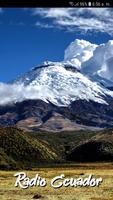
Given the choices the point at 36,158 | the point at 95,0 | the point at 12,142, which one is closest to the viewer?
the point at 95,0

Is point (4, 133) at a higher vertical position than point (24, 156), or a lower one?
higher

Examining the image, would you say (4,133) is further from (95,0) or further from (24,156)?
(95,0)

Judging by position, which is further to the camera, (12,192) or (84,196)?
(12,192)

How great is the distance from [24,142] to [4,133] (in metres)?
10.2

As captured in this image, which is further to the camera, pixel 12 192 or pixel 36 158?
pixel 36 158

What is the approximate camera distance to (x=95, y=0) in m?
13.2

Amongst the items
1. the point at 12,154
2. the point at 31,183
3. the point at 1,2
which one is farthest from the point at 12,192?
the point at 12,154

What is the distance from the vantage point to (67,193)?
34.8 m

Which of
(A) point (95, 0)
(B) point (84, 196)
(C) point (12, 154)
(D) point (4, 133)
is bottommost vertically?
(B) point (84, 196)

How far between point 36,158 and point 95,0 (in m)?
150

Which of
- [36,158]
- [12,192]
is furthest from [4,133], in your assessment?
[12,192]

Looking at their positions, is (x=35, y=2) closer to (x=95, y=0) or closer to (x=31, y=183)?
(x=95, y=0)

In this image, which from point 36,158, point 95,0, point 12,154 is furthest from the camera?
point 36,158

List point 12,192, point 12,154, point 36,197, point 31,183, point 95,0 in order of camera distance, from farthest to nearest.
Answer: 1. point 12,154
2. point 12,192
3. point 36,197
4. point 31,183
5. point 95,0
